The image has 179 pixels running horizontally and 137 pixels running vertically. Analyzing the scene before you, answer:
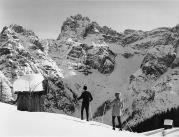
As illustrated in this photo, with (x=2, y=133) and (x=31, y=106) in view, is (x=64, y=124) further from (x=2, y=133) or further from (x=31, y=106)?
(x=31, y=106)

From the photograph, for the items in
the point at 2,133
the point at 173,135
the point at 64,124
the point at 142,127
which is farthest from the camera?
the point at 142,127

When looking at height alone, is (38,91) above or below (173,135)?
above

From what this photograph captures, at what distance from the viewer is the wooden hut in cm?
3294

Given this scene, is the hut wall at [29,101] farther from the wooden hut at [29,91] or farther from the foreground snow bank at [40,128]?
the foreground snow bank at [40,128]

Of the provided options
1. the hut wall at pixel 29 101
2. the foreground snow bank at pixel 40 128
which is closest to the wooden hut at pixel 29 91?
the hut wall at pixel 29 101

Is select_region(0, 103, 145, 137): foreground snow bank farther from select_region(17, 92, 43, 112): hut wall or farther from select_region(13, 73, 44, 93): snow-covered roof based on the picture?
select_region(13, 73, 44, 93): snow-covered roof

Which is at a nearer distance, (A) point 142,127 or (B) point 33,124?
(B) point 33,124

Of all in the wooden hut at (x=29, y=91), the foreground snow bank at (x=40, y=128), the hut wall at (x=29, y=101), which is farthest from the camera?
the wooden hut at (x=29, y=91)

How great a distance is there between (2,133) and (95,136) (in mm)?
4374

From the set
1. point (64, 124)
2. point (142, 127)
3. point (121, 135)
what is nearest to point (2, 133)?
point (64, 124)

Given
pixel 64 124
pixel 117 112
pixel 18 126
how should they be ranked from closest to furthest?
pixel 18 126
pixel 64 124
pixel 117 112

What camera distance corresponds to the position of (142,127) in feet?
468

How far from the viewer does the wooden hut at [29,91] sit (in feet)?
108

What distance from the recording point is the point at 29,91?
109ft
